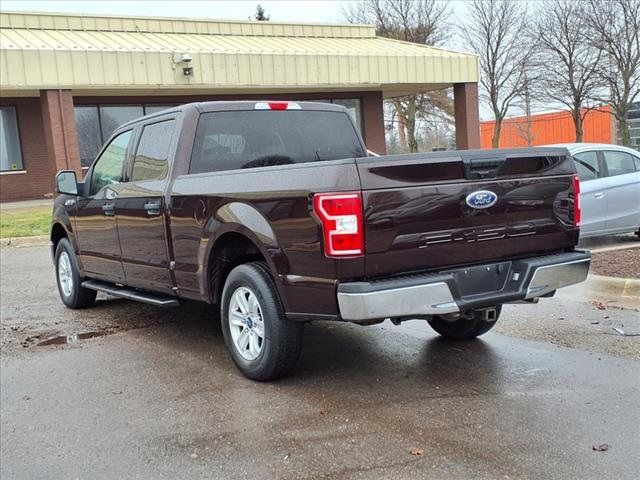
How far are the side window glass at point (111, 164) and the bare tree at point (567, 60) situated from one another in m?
26.6

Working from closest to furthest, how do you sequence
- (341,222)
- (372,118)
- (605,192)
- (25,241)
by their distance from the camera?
(341,222)
(605,192)
(25,241)
(372,118)

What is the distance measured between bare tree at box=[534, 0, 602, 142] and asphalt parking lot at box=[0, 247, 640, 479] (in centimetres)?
2551

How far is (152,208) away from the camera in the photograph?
210 inches

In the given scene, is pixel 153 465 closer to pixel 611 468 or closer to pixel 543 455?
pixel 543 455

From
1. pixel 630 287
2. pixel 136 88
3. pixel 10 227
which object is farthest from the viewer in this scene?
pixel 136 88

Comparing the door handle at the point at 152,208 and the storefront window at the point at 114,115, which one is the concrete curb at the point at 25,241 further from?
the storefront window at the point at 114,115

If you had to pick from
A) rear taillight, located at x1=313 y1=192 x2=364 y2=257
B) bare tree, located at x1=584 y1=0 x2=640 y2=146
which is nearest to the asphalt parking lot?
rear taillight, located at x1=313 y1=192 x2=364 y2=257

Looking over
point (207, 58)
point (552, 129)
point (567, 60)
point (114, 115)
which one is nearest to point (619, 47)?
point (567, 60)

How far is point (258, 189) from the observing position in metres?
4.25

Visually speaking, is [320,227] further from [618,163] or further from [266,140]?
[618,163]

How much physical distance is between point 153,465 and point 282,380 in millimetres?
1295

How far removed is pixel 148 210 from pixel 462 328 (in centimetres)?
274

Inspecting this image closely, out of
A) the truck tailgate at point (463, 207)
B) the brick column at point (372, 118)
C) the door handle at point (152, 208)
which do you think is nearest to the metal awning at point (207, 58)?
the brick column at point (372, 118)

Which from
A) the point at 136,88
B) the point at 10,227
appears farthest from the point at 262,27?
the point at 10,227
